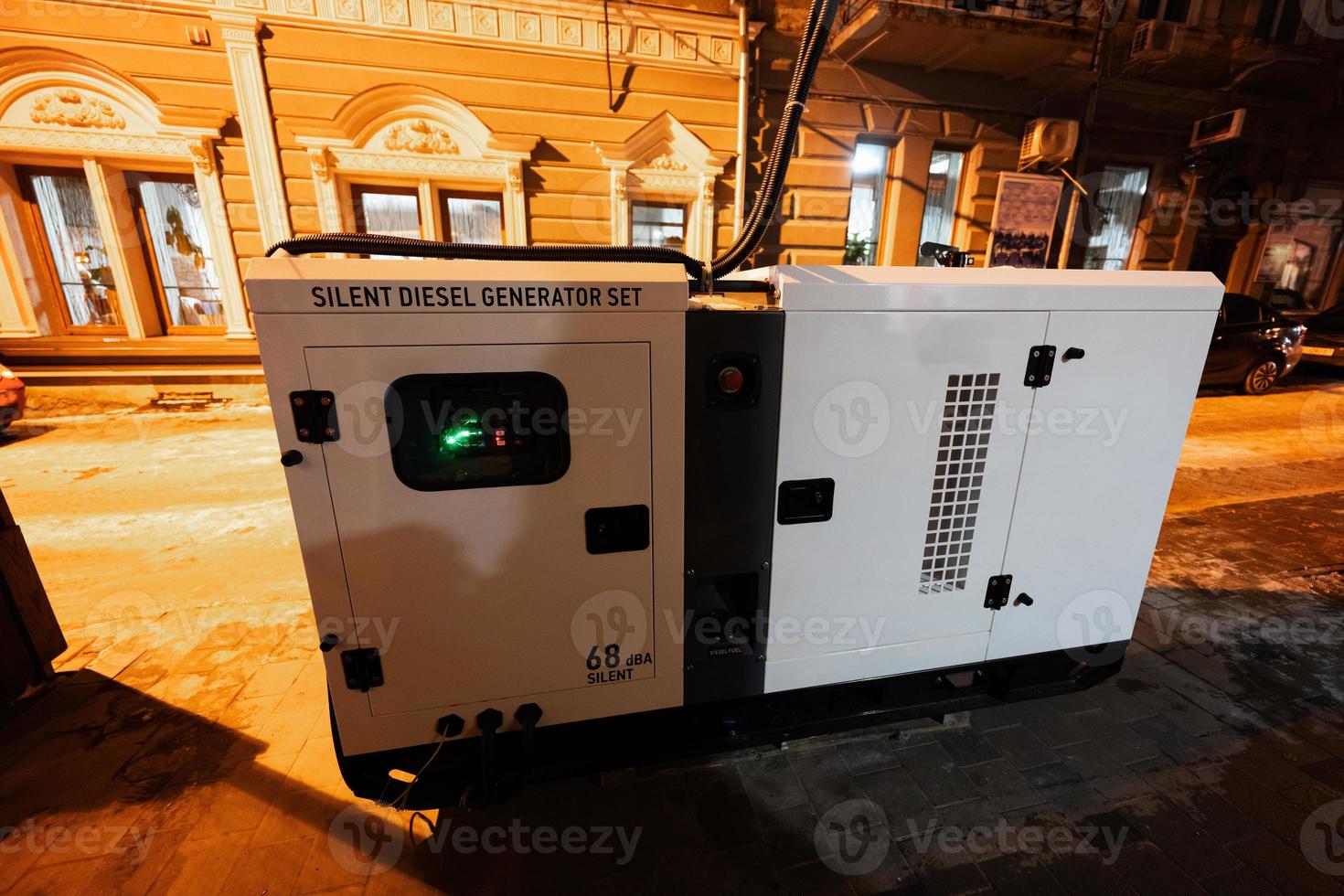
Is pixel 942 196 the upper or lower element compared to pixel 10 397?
upper

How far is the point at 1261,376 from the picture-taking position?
→ 8836mm

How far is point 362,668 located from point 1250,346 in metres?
12.5

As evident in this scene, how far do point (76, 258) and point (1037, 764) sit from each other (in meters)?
11.1

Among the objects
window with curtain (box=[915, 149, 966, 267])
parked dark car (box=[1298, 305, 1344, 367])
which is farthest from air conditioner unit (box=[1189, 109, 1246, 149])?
window with curtain (box=[915, 149, 966, 267])

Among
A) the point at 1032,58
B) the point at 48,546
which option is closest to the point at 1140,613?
the point at 48,546

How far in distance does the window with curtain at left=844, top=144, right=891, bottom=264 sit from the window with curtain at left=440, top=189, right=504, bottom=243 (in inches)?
200

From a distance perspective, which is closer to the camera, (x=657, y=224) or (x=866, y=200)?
(x=657, y=224)

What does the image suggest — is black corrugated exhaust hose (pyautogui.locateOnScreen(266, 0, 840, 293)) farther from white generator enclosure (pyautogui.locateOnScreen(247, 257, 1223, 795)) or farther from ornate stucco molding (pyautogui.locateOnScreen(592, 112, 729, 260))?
ornate stucco molding (pyautogui.locateOnScreen(592, 112, 729, 260))

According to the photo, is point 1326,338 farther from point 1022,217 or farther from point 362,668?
point 362,668

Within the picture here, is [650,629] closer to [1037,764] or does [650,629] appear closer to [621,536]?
[621,536]

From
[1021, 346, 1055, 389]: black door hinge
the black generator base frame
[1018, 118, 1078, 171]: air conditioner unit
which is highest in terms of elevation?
[1018, 118, 1078, 171]: air conditioner unit

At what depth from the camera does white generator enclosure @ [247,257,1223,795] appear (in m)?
1.50

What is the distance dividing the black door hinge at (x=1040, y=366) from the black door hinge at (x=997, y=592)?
30.6 inches

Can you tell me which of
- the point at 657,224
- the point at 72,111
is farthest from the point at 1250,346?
the point at 72,111
